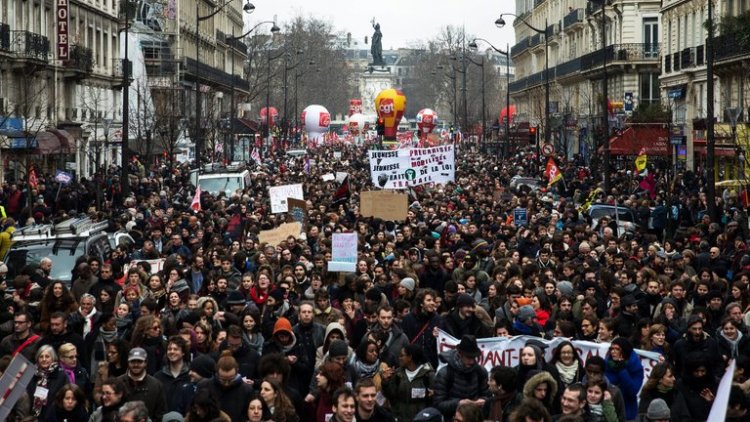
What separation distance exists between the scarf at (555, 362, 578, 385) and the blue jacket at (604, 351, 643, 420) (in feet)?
1.23

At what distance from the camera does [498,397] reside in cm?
1073

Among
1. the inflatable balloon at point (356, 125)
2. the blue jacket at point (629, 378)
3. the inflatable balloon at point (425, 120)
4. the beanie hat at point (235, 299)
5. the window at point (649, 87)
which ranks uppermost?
the inflatable balloon at point (356, 125)

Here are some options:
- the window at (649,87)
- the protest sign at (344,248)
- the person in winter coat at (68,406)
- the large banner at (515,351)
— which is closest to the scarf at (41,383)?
the person in winter coat at (68,406)

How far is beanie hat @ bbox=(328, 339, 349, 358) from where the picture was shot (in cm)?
1196

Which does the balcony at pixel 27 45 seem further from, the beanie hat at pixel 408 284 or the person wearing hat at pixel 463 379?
the person wearing hat at pixel 463 379

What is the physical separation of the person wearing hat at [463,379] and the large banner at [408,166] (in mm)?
22625

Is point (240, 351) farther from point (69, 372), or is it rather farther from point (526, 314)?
point (526, 314)

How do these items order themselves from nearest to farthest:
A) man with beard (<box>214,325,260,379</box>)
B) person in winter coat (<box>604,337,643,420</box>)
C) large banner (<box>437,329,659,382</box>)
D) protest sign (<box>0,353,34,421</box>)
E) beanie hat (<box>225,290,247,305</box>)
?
1. protest sign (<box>0,353,34,421</box>)
2. person in winter coat (<box>604,337,643,420</box>)
3. man with beard (<box>214,325,260,379</box>)
4. large banner (<box>437,329,659,382</box>)
5. beanie hat (<box>225,290,247,305</box>)

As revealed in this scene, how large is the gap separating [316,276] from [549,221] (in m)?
12.8

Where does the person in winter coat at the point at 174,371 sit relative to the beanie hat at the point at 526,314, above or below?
below

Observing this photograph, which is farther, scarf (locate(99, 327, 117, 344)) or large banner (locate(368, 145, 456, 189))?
large banner (locate(368, 145, 456, 189))

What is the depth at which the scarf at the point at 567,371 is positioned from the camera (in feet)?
39.3

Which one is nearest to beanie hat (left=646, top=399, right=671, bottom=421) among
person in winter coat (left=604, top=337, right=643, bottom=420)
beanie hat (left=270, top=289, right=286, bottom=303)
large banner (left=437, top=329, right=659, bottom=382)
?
person in winter coat (left=604, top=337, right=643, bottom=420)

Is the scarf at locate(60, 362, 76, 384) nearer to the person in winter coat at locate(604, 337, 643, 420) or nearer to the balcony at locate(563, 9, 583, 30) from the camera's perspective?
the person in winter coat at locate(604, 337, 643, 420)
